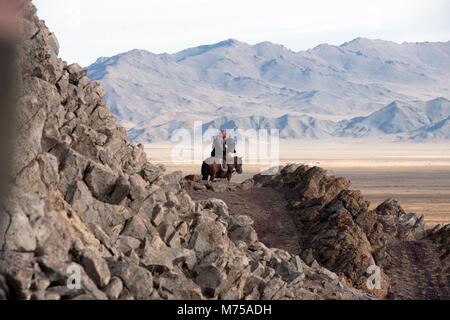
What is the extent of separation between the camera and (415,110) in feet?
591

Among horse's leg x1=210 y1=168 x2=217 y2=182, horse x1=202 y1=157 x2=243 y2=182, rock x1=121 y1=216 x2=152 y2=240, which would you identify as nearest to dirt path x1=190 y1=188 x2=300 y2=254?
horse x1=202 y1=157 x2=243 y2=182

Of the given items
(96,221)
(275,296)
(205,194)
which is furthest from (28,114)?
(205,194)

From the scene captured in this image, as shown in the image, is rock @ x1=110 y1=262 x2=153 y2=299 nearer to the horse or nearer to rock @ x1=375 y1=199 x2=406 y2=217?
the horse

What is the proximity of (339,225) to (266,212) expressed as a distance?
9.76 feet

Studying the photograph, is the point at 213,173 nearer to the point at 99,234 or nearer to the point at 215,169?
the point at 215,169

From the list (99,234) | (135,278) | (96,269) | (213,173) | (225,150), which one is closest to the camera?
(96,269)

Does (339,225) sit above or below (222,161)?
below

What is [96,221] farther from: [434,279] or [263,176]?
[263,176]

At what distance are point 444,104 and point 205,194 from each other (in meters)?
178

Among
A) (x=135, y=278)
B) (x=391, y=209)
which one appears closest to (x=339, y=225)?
(x=391, y=209)

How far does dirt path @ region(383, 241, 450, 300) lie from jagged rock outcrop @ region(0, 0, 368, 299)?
9.26 feet

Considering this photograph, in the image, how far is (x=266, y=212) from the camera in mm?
18938

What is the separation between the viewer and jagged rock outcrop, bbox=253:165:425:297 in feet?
49.9

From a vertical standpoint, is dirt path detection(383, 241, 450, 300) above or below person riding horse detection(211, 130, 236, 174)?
below
